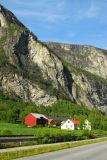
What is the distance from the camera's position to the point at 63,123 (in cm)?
19638

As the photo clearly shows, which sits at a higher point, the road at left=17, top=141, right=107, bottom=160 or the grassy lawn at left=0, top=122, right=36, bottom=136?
the grassy lawn at left=0, top=122, right=36, bottom=136

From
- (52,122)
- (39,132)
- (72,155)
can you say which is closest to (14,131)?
(39,132)

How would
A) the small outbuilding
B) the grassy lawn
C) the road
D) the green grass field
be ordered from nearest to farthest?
the road, the green grass field, the grassy lawn, the small outbuilding

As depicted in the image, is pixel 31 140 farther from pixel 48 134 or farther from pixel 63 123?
pixel 63 123

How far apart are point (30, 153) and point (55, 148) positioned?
394 inches

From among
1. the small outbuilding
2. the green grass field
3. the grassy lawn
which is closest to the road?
the green grass field

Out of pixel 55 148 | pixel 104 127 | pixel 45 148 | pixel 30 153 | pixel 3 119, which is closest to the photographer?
pixel 30 153

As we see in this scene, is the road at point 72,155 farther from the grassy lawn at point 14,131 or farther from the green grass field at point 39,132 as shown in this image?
the grassy lawn at point 14,131

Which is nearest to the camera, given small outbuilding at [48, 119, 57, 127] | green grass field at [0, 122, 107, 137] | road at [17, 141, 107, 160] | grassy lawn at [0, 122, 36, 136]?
road at [17, 141, 107, 160]

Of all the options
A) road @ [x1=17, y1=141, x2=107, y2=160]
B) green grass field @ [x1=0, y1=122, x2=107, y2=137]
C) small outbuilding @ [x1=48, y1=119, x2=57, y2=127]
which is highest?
small outbuilding @ [x1=48, y1=119, x2=57, y2=127]

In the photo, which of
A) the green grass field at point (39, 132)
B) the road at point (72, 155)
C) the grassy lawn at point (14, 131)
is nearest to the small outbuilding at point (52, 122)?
the grassy lawn at point (14, 131)

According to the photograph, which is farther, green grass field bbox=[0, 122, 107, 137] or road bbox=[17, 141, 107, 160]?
green grass field bbox=[0, 122, 107, 137]

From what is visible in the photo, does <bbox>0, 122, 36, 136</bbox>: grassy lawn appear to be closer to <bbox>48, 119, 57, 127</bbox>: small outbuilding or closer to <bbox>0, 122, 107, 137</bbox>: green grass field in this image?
<bbox>0, 122, 107, 137</bbox>: green grass field

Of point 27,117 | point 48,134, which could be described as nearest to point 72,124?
point 27,117
